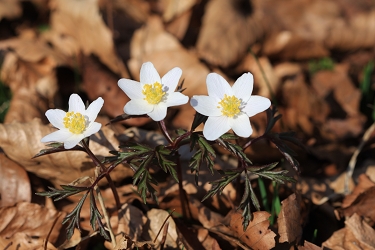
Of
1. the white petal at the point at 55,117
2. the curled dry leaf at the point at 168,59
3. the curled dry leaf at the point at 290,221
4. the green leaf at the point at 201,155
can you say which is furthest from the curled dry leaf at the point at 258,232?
the curled dry leaf at the point at 168,59

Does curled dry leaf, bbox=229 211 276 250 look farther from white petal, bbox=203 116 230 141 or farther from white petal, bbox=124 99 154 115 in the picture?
white petal, bbox=124 99 154 115

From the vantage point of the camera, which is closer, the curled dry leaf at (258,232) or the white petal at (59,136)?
the white petal at (59,136)

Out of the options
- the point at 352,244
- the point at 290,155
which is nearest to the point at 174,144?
the point at 290,155

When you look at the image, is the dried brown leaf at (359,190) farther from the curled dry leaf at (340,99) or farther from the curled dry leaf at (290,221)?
the curled dry leaf at (340,99)

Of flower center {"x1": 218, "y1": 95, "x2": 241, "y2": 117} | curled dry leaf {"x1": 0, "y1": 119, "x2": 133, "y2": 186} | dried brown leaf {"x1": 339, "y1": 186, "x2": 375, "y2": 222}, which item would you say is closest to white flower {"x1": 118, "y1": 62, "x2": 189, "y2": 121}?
flower center {"x1": 218, "y1": 95, "x2": 241, "y2": 117}

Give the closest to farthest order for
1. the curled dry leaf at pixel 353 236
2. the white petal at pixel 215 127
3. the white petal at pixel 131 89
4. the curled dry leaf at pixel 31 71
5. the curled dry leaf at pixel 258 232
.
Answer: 1. the white petal at pixel 215 127
2. the white petal at pixel 131 89
3. the curled dry leaf at pixel 258 232
4. the curled dry leaf at pixel 353 236
5. the curled dry leaf at pixel 31 71

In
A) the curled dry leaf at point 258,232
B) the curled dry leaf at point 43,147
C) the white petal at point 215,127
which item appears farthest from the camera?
the curled dry leaf at point 43,147

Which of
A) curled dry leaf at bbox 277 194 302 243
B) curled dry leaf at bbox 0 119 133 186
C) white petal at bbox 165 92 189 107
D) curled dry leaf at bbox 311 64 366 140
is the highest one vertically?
white petal at bbox 165 92 189 107

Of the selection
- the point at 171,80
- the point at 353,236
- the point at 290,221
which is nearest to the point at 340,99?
the point at 353,236
